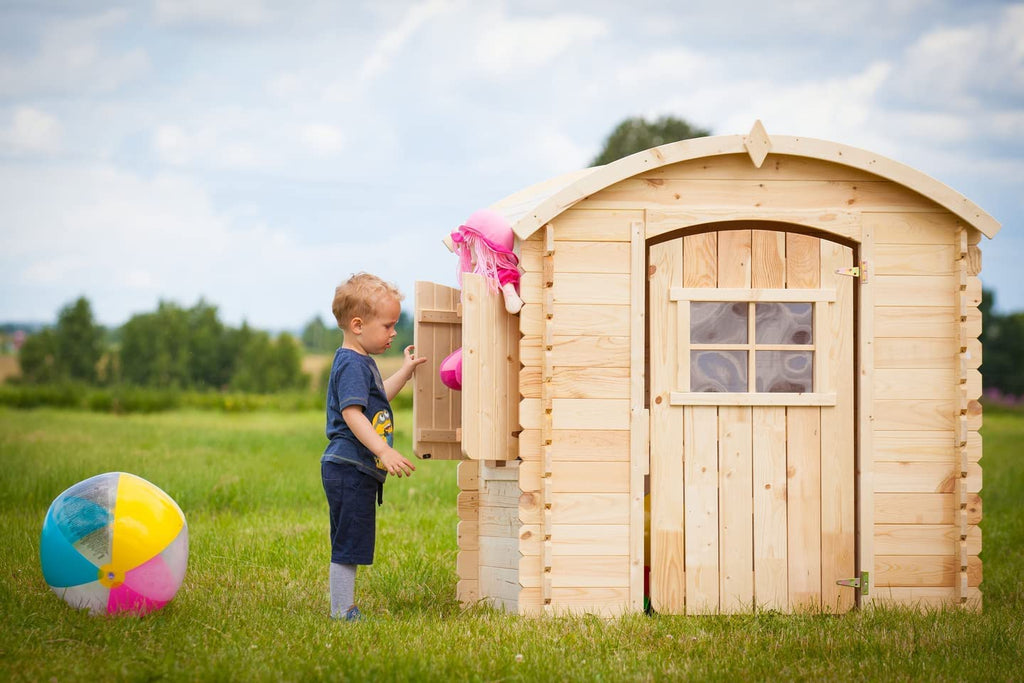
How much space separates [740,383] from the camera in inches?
224

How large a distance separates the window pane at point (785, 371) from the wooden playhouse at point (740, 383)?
0.01m

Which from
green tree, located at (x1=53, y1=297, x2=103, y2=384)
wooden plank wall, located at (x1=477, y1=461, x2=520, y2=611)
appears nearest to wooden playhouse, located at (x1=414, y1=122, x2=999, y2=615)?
wooden plank wall, located at (x1=477, y1=461, x2=520, y2=611)

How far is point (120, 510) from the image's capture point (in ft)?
17.4

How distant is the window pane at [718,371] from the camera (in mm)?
5680

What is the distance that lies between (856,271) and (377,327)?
2815 mm

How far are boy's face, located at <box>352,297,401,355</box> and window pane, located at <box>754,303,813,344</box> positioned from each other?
6.93ft

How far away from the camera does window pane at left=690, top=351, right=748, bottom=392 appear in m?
5.68

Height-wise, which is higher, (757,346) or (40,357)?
(40,357)

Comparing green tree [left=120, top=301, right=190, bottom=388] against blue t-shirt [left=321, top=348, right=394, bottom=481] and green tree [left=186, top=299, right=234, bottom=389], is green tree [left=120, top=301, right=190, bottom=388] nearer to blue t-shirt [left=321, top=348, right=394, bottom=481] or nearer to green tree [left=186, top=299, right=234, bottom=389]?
green tree [left=186, top=299, right=234, bottom=389]

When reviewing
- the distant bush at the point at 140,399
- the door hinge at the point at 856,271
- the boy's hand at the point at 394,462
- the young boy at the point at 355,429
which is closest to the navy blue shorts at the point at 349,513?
the young boy at the point at 355,429

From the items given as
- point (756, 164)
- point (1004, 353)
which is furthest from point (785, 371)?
point (1004, 353)

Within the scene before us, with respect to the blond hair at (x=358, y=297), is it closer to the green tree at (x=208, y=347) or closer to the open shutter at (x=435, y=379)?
the open shutter at (x=435, y=379)

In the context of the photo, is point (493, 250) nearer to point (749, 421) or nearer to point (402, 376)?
point (402, 376)

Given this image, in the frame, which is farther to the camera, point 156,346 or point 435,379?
point 156,346
